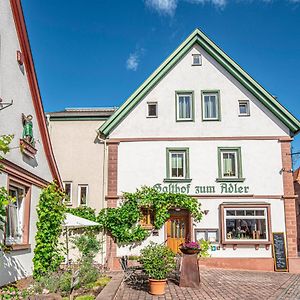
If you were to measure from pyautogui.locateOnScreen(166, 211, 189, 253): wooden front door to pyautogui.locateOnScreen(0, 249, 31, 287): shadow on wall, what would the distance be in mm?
8851

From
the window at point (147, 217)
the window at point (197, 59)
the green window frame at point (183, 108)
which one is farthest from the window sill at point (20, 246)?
the window at point (197, 59)

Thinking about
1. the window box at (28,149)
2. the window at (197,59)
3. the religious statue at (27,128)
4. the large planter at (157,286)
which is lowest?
the large planter at (157,286)

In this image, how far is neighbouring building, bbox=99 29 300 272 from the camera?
1809 cm

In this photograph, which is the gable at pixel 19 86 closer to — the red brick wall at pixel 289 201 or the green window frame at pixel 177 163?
the green window frame at pixel 177 163

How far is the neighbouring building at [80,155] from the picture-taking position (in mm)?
19562

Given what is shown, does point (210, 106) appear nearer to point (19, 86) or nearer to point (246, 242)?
point (246, 242)

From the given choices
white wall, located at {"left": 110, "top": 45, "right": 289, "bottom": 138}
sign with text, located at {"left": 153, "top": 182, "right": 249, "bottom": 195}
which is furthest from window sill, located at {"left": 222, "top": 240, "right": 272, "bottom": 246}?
white wall, located at {"left": 110, "top": 45, "right": 289, "bottom": 138}

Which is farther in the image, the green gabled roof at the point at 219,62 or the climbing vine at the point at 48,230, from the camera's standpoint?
the green gabled roof at the point at 219,62

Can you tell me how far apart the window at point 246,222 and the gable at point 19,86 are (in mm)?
9112

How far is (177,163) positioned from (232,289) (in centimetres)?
785

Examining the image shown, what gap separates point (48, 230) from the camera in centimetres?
1229

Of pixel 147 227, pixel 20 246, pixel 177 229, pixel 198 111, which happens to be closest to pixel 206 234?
pixel 177 229

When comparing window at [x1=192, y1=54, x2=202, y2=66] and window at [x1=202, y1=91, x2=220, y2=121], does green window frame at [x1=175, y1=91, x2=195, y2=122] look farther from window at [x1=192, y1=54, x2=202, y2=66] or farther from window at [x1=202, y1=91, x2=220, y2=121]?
window at [x1=192, y1=54, x2=202, y2=66]

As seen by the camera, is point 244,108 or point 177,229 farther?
point 244,108
